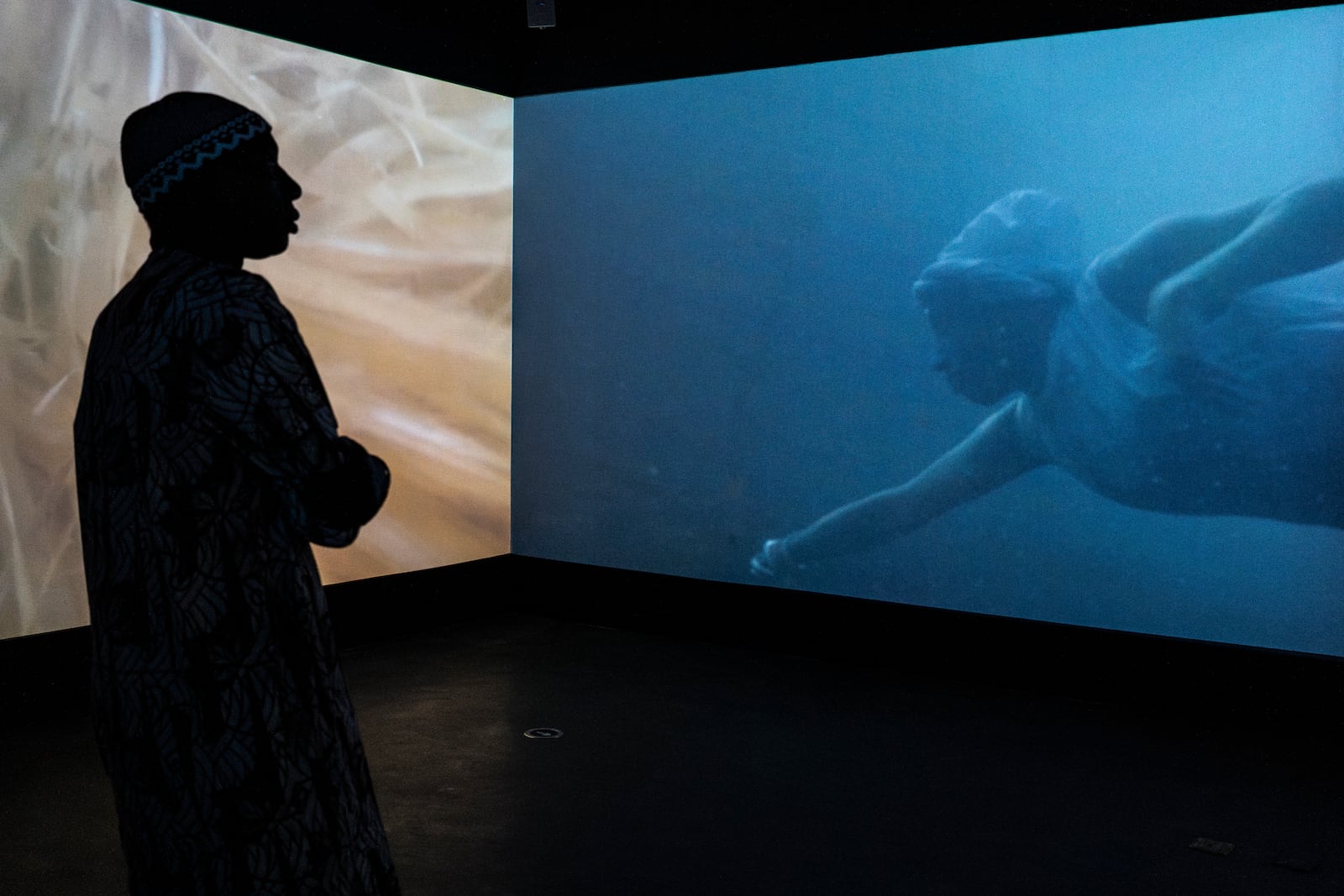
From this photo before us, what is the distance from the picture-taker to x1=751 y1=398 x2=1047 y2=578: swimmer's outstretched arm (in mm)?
4652

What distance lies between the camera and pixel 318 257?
4.86m

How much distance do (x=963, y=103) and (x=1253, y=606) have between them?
212 cm

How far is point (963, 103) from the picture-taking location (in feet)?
15.4

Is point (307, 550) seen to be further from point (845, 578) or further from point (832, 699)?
point (845, 578)

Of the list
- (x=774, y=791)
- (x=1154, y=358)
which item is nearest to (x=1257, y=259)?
(x=1154, y=358)

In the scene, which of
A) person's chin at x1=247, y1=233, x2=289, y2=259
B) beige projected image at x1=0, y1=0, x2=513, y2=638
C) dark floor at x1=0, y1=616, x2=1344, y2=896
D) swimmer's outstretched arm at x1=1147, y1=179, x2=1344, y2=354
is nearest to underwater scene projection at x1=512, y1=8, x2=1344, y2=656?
swimmer's outstretched arm at x1=1147, y1=179, x2=1344, y2=354

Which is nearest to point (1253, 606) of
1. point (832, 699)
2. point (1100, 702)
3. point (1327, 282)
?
point (1100, 702)

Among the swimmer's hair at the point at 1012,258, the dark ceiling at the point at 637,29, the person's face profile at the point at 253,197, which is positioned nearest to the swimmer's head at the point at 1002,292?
the swimmer's hair at the point at 1012,258

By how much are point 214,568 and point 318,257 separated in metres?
3.63

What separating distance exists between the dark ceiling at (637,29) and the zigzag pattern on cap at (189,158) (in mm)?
3337

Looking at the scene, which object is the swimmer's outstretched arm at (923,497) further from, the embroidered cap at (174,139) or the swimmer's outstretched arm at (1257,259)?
the embroidered cap at (174,139)

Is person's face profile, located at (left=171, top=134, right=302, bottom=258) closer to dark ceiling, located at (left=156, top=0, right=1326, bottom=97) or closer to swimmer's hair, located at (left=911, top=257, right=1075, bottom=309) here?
dark ceiling, located at (left=156, top=0, right=1326, bottom=97)

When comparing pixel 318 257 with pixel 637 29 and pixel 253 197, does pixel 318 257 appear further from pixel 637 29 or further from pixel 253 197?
pixel 253 197

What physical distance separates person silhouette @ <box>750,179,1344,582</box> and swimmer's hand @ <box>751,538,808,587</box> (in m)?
0.42
